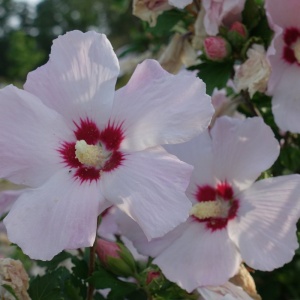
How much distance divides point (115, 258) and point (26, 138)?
0.96 feet

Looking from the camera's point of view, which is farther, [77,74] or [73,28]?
[73,28]

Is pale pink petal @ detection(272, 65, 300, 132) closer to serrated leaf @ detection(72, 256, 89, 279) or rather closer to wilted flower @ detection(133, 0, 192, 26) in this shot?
wilted flower @ detection(133, 0, 192, 26)

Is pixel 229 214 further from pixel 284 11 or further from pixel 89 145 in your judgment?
pixel 284 11

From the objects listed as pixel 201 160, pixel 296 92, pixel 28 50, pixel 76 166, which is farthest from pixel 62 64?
pixel 28 50

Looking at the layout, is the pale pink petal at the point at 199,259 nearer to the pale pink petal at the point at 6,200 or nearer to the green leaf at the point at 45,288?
the green leaf at the point at 45,288

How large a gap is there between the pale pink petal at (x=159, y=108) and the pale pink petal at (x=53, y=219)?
11 centimetres

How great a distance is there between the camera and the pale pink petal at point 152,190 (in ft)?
2.98

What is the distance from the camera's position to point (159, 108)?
971mm

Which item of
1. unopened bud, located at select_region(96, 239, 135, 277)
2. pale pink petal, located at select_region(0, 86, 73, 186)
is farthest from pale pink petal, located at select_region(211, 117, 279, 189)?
pale pink petal, located at select_region(0, 86, 73, 186)

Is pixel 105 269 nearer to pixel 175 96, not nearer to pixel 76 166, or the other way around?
pixel 76 166

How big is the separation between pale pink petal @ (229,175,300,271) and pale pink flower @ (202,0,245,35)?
0.34 m

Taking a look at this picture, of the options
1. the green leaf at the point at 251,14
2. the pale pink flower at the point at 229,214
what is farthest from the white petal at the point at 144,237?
the green leaf at the point at 251,14

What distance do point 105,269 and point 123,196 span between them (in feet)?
0.93

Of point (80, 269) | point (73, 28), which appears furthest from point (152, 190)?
point (73, 28)
